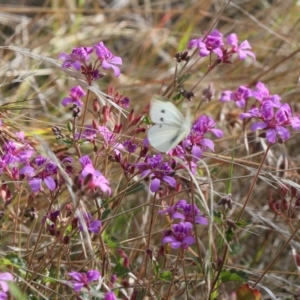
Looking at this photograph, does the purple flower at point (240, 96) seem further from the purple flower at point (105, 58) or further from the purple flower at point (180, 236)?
the purple flower at point (180, 236)

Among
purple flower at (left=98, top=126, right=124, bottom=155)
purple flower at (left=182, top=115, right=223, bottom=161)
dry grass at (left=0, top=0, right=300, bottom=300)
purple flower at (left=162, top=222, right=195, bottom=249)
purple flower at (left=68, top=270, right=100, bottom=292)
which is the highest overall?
purple flower at (left=182, top=115, right=223, bottom=161)

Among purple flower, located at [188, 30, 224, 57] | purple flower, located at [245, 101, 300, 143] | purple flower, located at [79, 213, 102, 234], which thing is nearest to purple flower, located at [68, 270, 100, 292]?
purple flower, located at [79, 213, 102, 234]

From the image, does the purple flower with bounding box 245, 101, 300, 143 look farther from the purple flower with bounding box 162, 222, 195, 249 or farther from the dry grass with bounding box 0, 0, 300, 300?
the purple flower with bounding box 162, 222, 195, 249

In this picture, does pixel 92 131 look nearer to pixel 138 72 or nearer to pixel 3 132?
pixel 3 132

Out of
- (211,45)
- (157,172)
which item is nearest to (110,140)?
(157,172)

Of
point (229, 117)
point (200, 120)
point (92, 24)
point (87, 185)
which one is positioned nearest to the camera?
point (87, 185)

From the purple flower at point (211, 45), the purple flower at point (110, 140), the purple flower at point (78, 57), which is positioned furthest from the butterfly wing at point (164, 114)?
the purple flower at point (211, 45)

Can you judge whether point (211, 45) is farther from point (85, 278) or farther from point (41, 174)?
point (85, 278)

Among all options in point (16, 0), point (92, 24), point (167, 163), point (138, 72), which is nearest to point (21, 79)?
point (167, 163)

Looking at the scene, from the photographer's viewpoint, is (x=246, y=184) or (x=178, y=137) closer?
(x=178, y=137)
